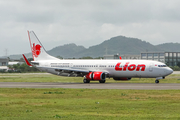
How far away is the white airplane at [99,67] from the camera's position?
2077 inches

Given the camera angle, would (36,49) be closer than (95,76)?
No

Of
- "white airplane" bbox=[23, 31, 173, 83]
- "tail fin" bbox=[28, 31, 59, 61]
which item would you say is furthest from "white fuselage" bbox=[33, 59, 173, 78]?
"tail fin" bbox=[28, 31, 59, 61]

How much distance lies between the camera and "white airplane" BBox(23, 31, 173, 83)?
5275 cm

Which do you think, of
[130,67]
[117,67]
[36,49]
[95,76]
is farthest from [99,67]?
[36,49]

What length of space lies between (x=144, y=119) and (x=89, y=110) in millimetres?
4668

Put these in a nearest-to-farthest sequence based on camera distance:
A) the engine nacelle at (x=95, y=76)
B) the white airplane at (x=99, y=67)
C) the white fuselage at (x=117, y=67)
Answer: the white fuselage at (x=117, y=67)
the white airplane at (x=99, y=67)
the engine nacelle at (x=95, y=76)

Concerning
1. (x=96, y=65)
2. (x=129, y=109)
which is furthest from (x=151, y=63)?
(x=129, y=109)

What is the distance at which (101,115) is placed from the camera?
18.2 metres

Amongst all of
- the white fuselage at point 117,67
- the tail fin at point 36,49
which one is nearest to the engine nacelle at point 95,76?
the white fuselage at point 117,67

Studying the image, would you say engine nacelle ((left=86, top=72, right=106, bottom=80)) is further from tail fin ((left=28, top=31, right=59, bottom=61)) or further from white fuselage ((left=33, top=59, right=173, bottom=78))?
tail fin ((left=28, top=31, right=59, bottom=61))

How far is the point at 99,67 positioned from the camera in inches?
2256

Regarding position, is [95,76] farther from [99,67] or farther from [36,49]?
[36,49]

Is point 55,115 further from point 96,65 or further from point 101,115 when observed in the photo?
point 96,65

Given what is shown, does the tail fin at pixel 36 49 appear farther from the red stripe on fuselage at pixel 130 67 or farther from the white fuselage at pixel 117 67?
the red stripe on fuselage at pixel 130 67
